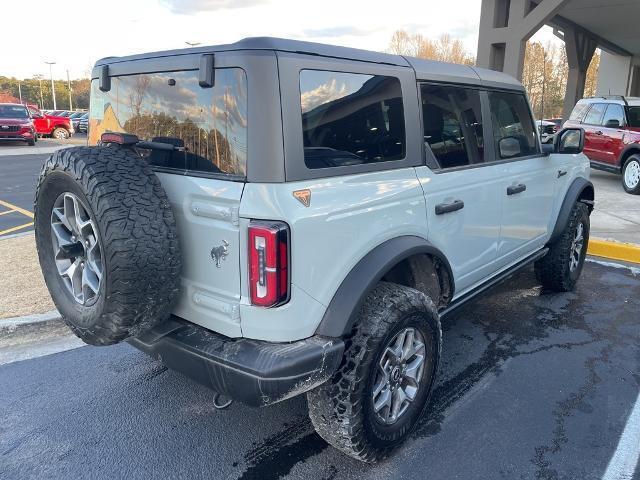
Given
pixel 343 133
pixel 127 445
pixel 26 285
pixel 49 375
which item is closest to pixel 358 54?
pixel 343 133

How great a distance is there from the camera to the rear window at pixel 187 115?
2.26 meters

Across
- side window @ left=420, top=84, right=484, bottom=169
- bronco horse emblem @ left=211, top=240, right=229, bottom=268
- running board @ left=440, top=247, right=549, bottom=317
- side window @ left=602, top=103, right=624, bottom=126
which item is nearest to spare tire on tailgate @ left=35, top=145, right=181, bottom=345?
bronco horse emblem @ left=211, top=240, right=229, bottom=268

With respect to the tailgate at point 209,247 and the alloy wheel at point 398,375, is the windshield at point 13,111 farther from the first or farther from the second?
the alloy wheel at point 398,375

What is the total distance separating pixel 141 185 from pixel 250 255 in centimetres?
59

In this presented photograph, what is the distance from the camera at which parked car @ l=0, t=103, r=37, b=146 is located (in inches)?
842

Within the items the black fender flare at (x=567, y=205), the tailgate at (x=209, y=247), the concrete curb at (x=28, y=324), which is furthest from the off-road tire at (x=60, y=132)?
the tailgate at (x=209, y=247)

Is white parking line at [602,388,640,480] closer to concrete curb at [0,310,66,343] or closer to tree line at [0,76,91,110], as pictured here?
concrete curb at [0,310,66,343]

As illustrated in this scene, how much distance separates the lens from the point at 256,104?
2.19m

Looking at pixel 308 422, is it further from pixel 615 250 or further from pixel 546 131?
pixel 546 131

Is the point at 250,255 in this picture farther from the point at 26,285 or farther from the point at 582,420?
the point at 26,285

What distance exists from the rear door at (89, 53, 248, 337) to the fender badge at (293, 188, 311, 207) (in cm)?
23

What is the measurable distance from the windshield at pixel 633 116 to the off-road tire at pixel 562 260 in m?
7.55

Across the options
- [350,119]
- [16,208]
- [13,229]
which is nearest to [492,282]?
[350,119]

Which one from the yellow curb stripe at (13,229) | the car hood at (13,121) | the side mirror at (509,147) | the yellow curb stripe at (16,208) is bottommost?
the yellow curb stripe at (13,229)
